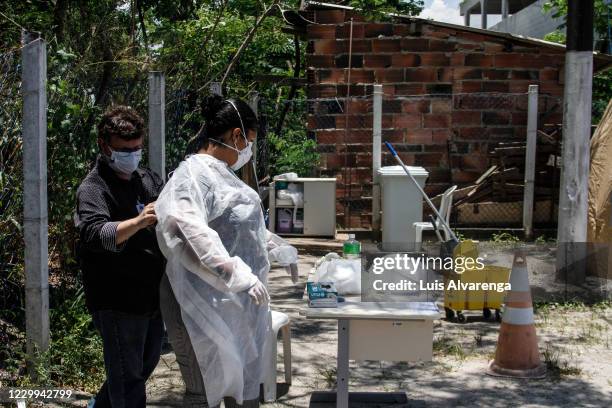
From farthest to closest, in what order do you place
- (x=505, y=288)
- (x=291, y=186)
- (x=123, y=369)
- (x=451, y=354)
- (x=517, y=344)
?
(x=291, y=186)
(x=505, y=288)
(x=451, y=354)
(x=517, y=344)
(x=123, y=369)

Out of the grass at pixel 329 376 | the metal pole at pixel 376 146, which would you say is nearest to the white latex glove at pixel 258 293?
the grass at pixel 329 376

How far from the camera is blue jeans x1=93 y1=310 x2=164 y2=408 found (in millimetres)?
3686

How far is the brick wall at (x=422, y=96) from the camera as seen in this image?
37.6 ft

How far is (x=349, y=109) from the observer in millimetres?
11453

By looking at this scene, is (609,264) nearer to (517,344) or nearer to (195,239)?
(517,344)

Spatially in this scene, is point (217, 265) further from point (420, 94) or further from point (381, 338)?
point (420, 94)

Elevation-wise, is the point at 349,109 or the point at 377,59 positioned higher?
the point at 377,59

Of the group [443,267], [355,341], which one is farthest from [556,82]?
[355,341]

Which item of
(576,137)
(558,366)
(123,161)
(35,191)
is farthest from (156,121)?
(576,137)

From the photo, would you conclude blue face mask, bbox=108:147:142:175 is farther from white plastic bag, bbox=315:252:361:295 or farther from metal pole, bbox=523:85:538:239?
metal pole, bbox=523:85:538:239

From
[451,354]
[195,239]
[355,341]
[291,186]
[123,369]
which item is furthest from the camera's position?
[291,186]

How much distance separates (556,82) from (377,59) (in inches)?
100

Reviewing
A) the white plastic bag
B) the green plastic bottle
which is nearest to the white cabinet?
the green plastic bottle

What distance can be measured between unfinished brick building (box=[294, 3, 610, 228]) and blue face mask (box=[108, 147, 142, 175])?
7.78 meters
